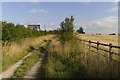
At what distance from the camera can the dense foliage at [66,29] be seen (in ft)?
91.6

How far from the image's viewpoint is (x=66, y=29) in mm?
28844

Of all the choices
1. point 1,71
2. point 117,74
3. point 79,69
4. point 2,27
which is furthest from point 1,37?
point 117,74

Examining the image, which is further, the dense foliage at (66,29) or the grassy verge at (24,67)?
the dense foliage at (66,29)

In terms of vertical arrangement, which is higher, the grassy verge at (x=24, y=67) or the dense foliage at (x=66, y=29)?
the dense foliage at (x=66, y=29)

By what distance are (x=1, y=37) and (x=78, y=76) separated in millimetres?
12191

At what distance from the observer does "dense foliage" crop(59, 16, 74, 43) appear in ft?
91.6

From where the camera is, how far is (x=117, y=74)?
8977 millimetres

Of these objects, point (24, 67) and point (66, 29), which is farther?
point (66, 29)

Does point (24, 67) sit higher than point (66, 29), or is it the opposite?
point (66, 29)

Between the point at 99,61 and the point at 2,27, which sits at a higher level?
the point at 2,27

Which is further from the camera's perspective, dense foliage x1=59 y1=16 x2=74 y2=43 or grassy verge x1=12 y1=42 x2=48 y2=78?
dense foliage x1=59 y1=16 x2=74 y2=43

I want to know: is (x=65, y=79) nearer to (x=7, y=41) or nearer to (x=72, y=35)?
(x=7, y=41)

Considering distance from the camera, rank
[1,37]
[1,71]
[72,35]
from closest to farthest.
Result: [1,71] < [1,37] < [72,35]

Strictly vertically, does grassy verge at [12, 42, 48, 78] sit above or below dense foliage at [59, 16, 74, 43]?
below
